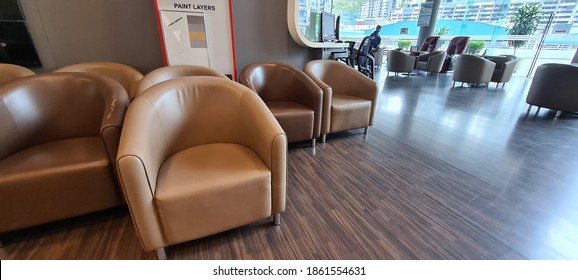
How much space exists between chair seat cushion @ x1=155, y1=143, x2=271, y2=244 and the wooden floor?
19cm

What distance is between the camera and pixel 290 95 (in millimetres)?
2570

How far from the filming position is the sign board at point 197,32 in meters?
2.29

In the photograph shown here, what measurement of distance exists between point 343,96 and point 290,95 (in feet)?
2.22

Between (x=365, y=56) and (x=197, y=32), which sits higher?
(x=197, y=32)

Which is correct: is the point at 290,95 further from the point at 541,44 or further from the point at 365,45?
the point at 541,44

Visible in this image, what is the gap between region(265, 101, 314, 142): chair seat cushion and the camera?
7.29 ft

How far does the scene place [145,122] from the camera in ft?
3.79

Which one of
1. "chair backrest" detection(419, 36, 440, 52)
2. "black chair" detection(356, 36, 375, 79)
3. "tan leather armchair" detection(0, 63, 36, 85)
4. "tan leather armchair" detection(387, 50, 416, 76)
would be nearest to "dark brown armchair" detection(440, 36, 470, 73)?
"chair backrest" detection(419, 36, 440, 52)

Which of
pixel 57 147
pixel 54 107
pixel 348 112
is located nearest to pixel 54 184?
pixel 57 147

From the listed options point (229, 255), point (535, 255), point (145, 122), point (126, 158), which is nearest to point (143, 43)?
point (145, 122)

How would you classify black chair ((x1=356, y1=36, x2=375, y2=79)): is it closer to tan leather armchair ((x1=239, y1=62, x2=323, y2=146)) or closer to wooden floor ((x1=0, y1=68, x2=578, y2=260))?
wooden floor ((x1=0, y1=68, x2=578, y2=260))

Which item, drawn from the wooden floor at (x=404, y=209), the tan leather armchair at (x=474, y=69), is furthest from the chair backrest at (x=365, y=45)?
the wooden floor at (x=404, y=209)

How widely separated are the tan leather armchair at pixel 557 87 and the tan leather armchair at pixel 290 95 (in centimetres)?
358

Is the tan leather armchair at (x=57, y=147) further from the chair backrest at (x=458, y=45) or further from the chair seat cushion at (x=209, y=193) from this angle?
the chair backrest at (x=458, y=45)
